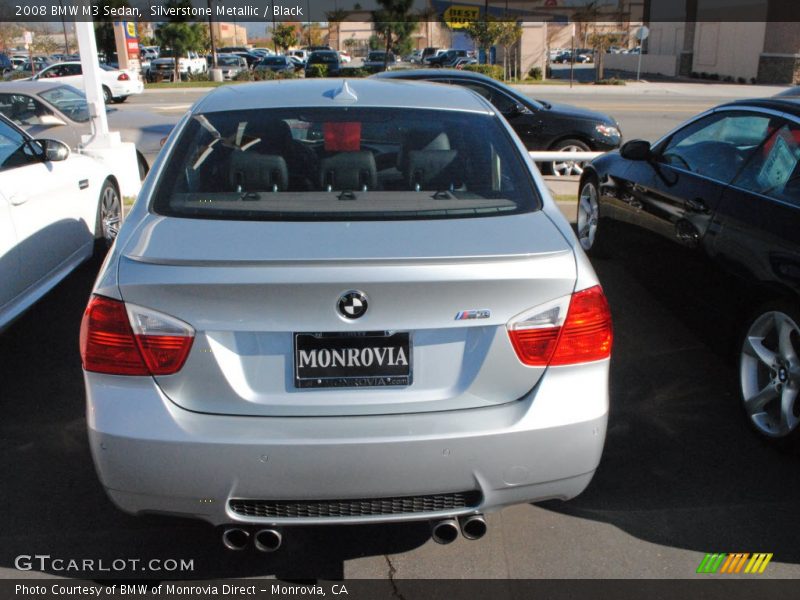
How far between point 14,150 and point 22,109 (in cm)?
551

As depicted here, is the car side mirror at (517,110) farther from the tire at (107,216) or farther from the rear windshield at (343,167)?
the rear windshield at (343,167)

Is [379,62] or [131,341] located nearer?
[131,341]

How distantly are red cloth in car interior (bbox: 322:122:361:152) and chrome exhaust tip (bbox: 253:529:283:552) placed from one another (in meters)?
1.77

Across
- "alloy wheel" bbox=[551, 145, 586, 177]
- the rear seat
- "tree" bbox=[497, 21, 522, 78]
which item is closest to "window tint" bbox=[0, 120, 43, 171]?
the rear seat

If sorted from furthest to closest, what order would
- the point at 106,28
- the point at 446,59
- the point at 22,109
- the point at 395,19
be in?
the point at 395,19 < the point at 106,28 < the point at 446,59 < the point at 22,109

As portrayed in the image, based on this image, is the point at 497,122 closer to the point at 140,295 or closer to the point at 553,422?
the point at 553,422

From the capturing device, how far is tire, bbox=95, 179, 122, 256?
6.34 m

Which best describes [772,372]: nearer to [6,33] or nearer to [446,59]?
[446,59]

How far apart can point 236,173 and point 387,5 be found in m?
49.0

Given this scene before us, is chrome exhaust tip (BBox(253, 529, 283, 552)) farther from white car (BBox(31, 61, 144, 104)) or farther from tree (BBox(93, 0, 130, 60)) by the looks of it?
tree (BBox(93, 0, 130, 60))

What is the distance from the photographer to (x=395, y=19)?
4891 centimetres

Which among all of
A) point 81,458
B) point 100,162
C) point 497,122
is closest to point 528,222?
point 497,122

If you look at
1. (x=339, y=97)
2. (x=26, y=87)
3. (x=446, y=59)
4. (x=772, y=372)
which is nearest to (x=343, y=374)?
(x=339, y=97)

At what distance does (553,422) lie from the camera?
2582mm
